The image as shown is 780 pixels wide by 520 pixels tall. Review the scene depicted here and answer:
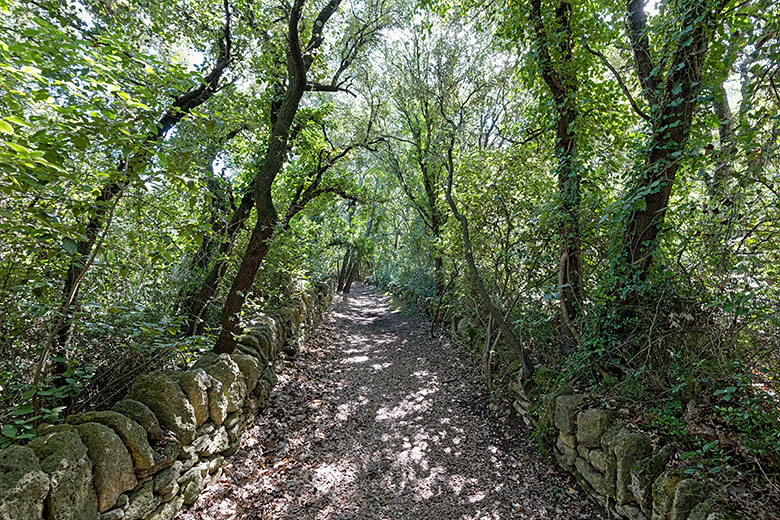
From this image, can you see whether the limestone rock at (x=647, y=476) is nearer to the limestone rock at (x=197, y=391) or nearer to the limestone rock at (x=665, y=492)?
the limestone rock at (x=665, y=492)

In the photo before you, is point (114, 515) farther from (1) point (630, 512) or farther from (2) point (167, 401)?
(1) point (630, 512)

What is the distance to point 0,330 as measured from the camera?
255 centimetres

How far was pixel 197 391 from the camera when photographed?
3305 mm

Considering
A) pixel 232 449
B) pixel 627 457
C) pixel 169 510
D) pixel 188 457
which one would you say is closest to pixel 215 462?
pixel 232 449

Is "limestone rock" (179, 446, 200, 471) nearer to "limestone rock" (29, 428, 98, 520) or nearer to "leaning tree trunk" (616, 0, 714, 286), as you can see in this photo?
"limestone rock" (29, 428, 98, 520)

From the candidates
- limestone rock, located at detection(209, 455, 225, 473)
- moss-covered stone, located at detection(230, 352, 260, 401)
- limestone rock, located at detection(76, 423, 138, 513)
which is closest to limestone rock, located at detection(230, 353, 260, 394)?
moss-covered stone, located at detection(230, 352, 260, 401)

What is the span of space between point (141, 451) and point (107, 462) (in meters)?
0.30

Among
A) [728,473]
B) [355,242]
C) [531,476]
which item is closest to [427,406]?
[531,476]

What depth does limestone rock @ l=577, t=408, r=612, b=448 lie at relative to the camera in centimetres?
342

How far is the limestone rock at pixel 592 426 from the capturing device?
3424mm

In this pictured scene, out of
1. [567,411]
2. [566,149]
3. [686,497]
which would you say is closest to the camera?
[686,497]

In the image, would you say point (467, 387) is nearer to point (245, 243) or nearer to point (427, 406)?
point (427, 406)

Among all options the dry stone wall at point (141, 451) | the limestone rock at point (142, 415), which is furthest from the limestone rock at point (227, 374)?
the limestone rock at point (142, 415)

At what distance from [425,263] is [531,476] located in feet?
30.7
